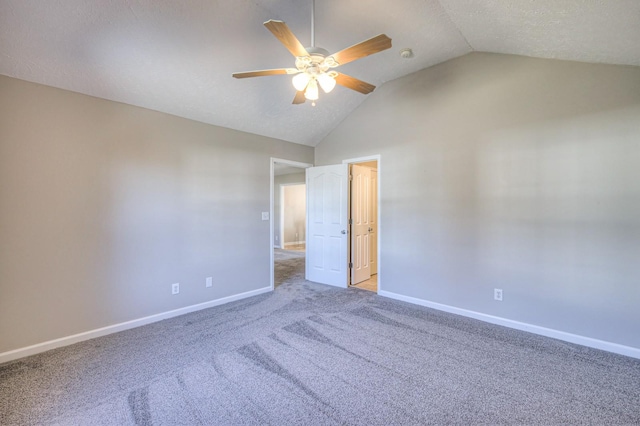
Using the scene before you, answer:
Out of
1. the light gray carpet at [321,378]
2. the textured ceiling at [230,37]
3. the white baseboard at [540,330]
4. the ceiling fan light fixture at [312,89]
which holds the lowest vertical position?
the light gray carpet at [321,378]

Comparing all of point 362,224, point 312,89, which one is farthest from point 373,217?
point 312,89

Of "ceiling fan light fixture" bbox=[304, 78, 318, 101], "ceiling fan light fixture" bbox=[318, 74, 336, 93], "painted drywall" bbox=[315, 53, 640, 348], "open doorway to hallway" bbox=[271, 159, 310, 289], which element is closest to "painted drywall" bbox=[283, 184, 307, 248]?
"open doorway to hallway" bbox=[271, 159, 310, 289]

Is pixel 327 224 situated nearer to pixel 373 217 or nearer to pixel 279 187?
pixel 373 217

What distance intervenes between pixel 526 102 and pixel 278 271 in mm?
5006

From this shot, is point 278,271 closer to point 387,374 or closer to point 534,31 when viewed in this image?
point 387,374

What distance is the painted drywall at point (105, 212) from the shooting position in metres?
2.53

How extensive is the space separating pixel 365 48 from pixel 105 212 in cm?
308

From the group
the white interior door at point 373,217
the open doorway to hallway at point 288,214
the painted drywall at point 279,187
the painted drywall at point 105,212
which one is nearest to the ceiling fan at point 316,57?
the painted drywall at point 105,212

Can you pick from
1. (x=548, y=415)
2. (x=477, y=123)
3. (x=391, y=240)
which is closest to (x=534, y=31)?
(x=477, y=123)

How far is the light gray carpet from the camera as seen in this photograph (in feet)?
5.94

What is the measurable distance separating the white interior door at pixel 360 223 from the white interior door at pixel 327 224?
209mm

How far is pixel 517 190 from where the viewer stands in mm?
3074

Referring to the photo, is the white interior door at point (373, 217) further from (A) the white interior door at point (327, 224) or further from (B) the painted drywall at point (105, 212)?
(B) the painted drywall at point (105, 212)

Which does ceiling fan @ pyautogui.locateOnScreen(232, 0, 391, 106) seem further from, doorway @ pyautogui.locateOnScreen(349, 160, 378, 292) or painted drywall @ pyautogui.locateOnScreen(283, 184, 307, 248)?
painted drywall @ pyautogui.locateOnScreen(283, 184, 307, 248)
